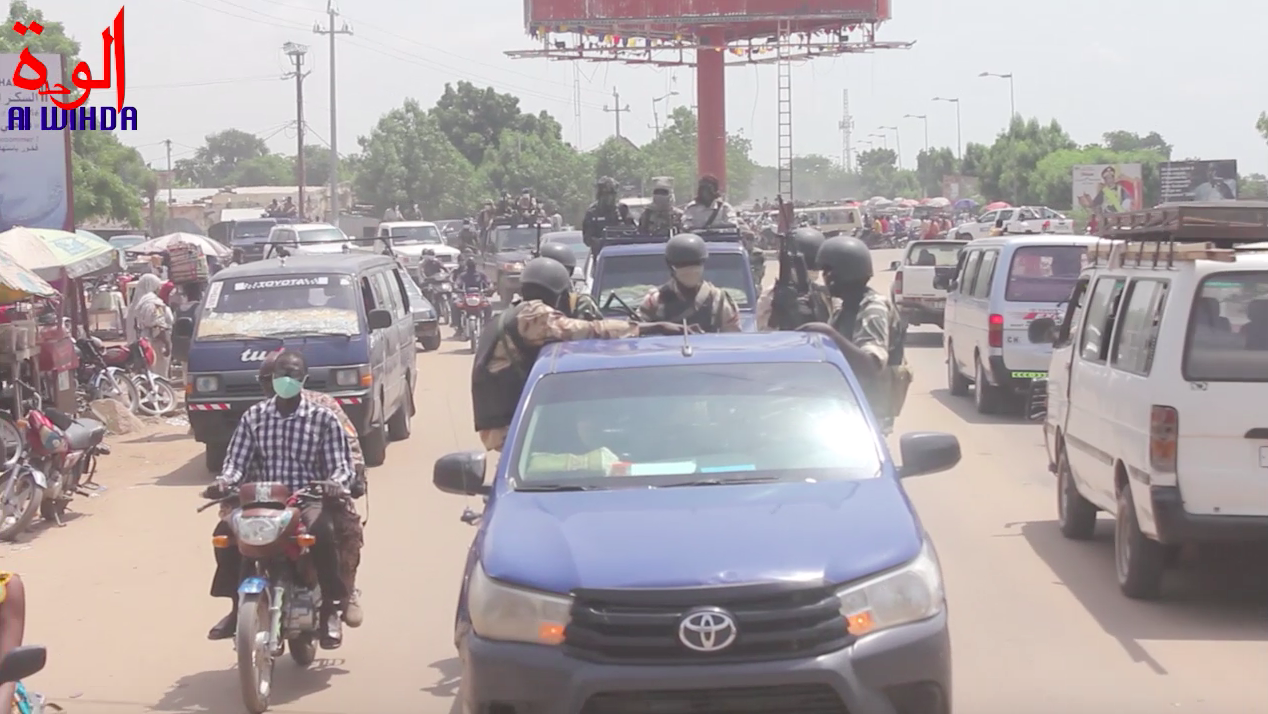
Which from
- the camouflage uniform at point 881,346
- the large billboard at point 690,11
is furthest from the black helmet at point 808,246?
the large billboard at point 690,11

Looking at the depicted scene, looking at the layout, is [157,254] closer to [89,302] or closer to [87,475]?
[89,302]

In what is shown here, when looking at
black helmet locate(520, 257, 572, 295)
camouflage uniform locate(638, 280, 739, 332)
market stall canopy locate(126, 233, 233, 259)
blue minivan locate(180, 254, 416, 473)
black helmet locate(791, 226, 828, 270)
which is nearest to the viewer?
black helmet locate(520, 257, 572, 295)

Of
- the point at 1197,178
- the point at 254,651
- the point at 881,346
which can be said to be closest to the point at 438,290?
the point at 881,346

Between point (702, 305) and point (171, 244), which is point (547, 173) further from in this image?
point (702, 305)

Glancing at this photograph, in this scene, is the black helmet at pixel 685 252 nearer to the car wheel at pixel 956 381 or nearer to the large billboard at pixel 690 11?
the car wheel at pixel 956 381

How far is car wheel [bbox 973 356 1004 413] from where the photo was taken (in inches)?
680

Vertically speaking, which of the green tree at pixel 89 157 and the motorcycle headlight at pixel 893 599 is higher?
the green tree at pixel 89 157

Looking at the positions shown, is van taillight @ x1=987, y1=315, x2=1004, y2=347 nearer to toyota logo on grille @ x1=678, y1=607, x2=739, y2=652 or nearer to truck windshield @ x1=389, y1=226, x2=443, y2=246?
toyota logo on grille @ x1=678, y1=607, x2=739, y2=652

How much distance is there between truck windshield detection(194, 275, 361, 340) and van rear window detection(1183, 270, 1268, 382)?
8.57m

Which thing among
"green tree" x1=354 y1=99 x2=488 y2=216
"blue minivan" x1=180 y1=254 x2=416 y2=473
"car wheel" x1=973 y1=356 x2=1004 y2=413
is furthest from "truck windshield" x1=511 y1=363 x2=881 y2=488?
"green tree" x1=354 y1=99 x2=488 y2=216

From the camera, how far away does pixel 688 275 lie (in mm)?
9547

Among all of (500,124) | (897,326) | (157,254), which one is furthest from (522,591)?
(500,124)

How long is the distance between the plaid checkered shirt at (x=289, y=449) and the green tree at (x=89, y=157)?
39112mm

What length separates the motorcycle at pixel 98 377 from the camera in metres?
18.6
